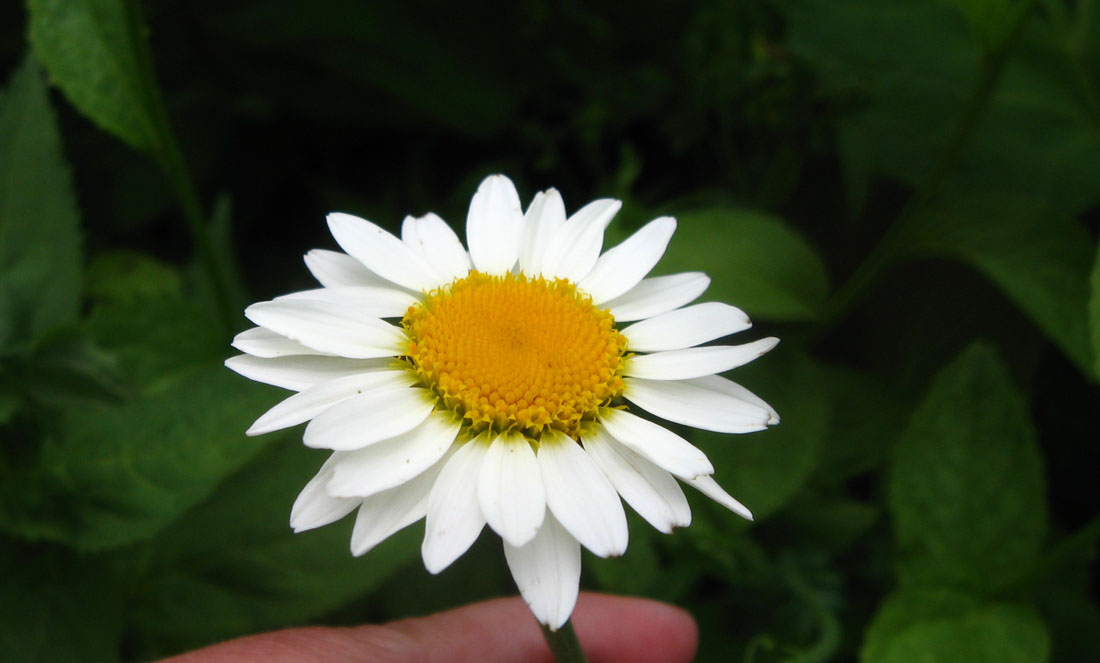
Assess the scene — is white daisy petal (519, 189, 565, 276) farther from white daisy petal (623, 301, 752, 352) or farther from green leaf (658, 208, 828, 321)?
green leaf (658, 208, 828, 321)

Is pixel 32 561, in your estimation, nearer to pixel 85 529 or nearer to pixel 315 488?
pixel 85 529

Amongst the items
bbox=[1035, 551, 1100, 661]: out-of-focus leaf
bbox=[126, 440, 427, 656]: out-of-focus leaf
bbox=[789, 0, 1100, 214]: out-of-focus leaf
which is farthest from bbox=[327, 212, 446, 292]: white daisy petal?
bbox=[1035, 551, 1100, 661]: out-of-focus leaf

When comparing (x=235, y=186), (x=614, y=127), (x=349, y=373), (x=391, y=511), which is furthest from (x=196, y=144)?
(x=391, y=511)

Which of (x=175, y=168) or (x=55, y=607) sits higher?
(x=175, y=168)

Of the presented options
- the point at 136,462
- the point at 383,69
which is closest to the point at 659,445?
the point at 136,462

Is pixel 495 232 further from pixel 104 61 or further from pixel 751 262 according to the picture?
pixel 104 61

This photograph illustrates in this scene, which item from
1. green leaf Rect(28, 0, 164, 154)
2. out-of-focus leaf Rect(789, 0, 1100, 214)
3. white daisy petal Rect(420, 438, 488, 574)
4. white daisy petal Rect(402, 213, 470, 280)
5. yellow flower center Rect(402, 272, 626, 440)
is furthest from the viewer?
out-of-focus leaf Rect(789, 0, 1100, 214)

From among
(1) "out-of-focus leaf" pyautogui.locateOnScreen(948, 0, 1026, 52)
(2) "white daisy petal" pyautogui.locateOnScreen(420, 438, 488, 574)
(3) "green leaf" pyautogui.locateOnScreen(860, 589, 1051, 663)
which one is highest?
(1) "out-of-focus leaf" pyautogui.locateOnScreen(948, 0, 1026, 52)
